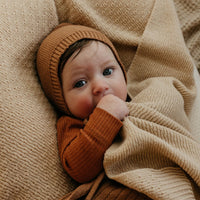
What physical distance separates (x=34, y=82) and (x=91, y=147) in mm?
350

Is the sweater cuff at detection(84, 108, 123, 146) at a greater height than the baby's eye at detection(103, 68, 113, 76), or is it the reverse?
the baby's eye at detection(103, 68, 113, 76)

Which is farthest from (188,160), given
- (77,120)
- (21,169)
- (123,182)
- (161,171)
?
(21,169)

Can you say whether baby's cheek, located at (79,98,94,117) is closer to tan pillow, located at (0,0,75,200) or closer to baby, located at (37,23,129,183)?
baby, located at (37,23,129,183)

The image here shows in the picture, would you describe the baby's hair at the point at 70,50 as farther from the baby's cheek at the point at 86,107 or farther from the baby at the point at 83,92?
the baby's cheek at the point at 86,107

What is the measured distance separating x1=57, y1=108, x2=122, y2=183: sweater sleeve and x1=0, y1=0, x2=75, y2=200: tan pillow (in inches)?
2.6

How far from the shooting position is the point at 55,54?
923 millimetres

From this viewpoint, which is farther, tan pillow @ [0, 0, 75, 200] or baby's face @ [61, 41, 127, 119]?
baby's face @ [61, 41, 127, 119]

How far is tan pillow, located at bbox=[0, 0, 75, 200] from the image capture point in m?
0.77

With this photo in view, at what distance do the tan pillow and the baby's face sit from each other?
117 millimetres

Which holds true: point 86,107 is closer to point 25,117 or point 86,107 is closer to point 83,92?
point 83,92

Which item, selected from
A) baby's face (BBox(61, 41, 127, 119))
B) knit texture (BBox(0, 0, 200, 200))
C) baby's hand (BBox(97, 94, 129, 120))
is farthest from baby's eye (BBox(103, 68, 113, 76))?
knit texture (BBox(0, 0, 200, 200))

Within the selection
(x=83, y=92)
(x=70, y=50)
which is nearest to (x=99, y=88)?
(x=83, y=92)

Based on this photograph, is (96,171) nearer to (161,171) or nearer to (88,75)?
(161,171)

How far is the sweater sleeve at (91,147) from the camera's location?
2.62ft
